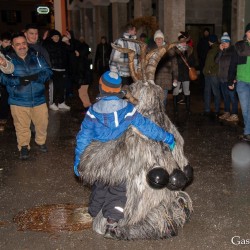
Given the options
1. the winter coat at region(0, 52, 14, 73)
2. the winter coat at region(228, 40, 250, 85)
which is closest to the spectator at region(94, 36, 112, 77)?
the winter coat at region(228, 40, 250, 85)

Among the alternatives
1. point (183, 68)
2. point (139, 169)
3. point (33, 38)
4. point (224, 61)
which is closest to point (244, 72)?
point (224, 61)

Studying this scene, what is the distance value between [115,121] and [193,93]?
1057cm

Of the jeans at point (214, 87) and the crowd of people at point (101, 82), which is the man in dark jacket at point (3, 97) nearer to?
the crowd of people at point (101, 82)

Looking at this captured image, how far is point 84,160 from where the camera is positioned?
14.1ft

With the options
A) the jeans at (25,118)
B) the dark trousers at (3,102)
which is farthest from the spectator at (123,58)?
the dark trousers at (3,102)

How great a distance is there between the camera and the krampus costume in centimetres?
412

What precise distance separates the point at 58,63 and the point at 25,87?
4.17 m

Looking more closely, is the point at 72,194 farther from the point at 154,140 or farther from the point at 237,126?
the point at 237,126

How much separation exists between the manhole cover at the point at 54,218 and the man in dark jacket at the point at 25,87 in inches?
85.3

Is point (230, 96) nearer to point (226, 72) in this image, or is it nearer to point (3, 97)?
point (226, 72)

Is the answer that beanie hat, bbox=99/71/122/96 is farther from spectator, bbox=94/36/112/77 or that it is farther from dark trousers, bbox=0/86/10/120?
spectator, bbox=94/36/112/77

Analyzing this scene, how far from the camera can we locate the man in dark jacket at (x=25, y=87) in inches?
262

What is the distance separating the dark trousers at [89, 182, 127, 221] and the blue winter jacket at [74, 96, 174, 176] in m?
0.48

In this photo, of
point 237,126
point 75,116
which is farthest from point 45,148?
point 237,126
